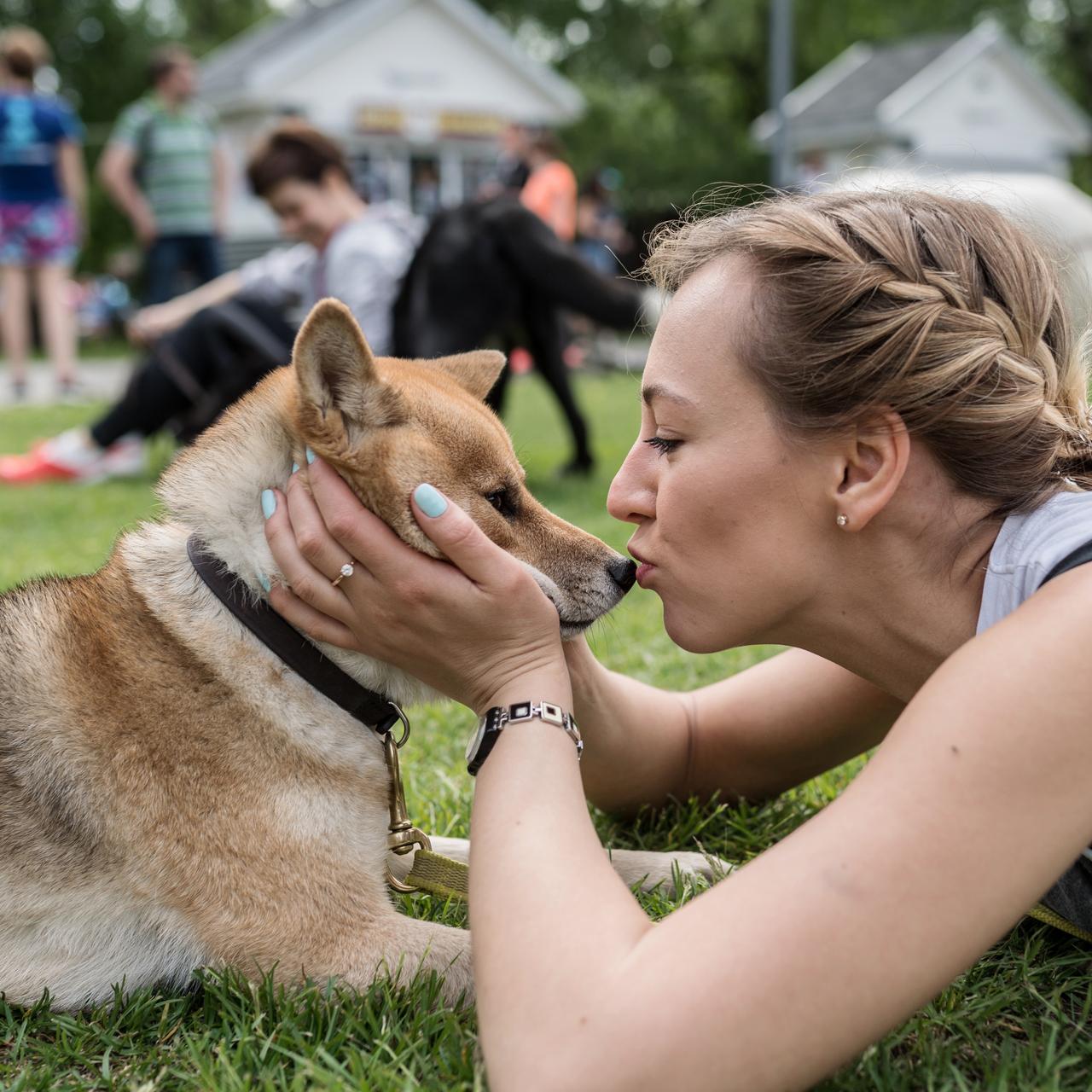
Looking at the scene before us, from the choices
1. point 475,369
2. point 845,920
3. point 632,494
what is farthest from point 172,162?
point 845,920

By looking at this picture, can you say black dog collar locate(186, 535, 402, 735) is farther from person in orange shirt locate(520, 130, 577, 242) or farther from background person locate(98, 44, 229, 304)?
person in orange shirt locate(520, 130, 577, 242)

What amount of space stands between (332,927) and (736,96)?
43.3 metres

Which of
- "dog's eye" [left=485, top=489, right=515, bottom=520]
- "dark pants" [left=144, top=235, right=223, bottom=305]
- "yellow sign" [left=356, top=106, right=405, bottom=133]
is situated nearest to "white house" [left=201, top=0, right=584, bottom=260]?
"yellow sign" [left=356, top=106, right=405, bottom=133]

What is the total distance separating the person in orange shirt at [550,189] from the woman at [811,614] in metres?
11.3

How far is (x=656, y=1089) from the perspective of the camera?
1463mm

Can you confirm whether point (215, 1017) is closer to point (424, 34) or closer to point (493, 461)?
point (493, 461)

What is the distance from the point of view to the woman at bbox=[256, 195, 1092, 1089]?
1.50 metres

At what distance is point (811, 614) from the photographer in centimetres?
208

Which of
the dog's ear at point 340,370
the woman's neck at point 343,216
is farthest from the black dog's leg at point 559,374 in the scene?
the dog's ear at point 340,370

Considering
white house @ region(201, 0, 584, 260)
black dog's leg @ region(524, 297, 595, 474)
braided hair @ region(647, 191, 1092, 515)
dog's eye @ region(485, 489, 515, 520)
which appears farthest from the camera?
white house @ region(201, 0, 584, 260)

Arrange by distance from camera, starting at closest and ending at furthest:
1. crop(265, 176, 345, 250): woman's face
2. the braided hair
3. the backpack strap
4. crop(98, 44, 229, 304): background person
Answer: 1. the backpack strap
2. the braided hair
3. crop(265, 176, 345, 250): woman's face
4. crop(98, 44, 229, 304): background person

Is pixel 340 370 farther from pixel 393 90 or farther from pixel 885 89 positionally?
pixel 885 89

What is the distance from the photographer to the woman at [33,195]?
1094cm

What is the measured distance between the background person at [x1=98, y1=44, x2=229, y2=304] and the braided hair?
10.3 metres
